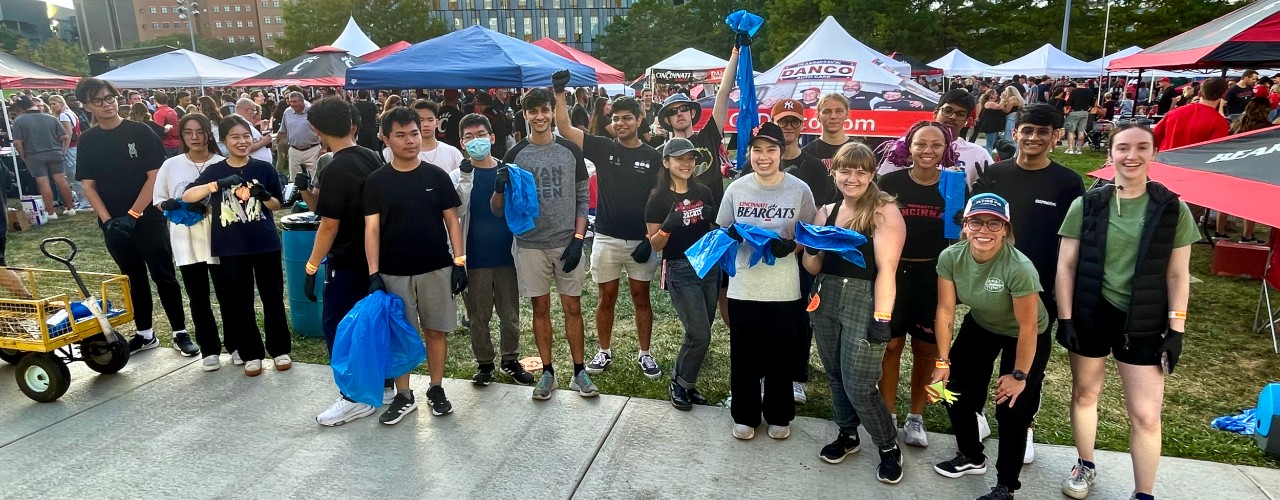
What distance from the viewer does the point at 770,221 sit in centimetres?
348

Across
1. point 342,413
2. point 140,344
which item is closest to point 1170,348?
point 342,413

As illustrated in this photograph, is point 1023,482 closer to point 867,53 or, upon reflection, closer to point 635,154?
point 635,154

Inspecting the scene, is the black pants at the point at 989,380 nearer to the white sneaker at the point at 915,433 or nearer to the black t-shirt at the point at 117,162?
the white sneaker at the point at 915,433

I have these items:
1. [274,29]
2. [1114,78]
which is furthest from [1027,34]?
[274,29]

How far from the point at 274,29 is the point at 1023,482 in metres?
134

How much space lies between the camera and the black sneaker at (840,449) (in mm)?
3484

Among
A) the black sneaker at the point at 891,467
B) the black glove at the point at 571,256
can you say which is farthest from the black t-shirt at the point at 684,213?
the black sneaker at the point at 891,467

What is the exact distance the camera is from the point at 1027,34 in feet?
127

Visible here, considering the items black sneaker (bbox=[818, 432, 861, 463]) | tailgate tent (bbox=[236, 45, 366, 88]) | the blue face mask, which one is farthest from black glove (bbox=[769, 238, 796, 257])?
tailgate tent (bbox=[236, 45, 366, 88])

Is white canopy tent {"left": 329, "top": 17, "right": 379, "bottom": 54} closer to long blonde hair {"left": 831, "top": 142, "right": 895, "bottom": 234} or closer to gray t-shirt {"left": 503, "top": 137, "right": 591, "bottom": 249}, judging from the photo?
gray t-shirt {"left": 503, "top": 137, "right": 591, "bottom": 249}

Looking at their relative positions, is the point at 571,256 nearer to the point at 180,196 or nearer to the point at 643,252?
the point at 643,252

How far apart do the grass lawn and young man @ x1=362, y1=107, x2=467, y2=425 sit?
89 cm

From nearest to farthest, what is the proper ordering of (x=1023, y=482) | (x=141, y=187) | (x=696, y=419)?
1. (x=1023, y=482)
2. (x=696, y=419)
3. (x=141, y=187)

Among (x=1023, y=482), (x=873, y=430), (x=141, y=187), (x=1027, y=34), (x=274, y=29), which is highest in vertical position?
(x=274, y=29)
